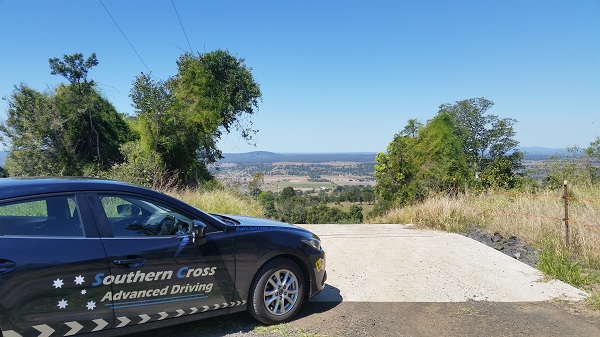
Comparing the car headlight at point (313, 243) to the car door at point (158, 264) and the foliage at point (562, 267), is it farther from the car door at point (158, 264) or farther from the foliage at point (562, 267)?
the foliage at point (562, 267)

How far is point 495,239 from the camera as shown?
8.75 metres

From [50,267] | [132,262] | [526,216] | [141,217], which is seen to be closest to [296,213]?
[526,216]

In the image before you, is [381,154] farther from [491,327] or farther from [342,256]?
[491,327]

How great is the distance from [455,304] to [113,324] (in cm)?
392

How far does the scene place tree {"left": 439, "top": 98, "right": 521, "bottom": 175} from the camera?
44.1 meters

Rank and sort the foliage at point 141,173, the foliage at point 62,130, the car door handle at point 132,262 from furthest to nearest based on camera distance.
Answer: the foliage at point 62,130 < the foliage at point 141,173 < the car door handle at point 132,262

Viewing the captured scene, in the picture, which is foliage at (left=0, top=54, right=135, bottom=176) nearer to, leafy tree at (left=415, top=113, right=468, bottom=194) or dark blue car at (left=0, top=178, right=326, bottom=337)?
leafy tree at (left=415, top=113, right=468, bottom=194)

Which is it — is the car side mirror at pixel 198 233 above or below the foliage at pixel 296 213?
above

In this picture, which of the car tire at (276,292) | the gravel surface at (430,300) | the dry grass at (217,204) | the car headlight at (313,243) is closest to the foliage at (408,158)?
the dry grass at (217,204)

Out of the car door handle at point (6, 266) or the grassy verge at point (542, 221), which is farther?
the grassy verge at point (542, 221)

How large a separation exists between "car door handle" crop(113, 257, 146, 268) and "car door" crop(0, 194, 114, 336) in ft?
0.35

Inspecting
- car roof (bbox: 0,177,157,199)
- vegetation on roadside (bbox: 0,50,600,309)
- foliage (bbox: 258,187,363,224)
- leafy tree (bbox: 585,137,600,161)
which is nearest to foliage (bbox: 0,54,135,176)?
vegetation on roadside (bbox: 0,50,600,309)

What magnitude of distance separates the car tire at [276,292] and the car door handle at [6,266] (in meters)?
2.08

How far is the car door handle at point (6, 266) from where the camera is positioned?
2.98m
